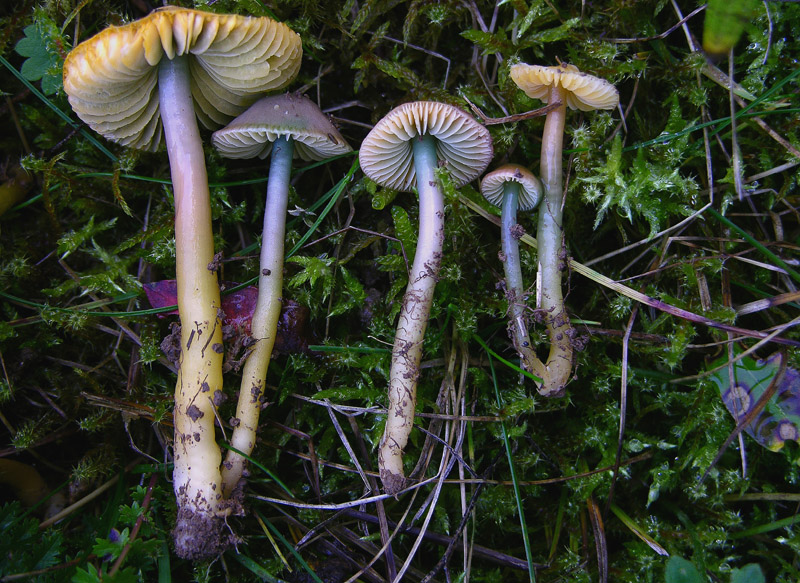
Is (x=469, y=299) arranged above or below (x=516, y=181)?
below

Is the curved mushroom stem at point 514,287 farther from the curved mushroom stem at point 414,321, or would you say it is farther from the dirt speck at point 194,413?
the dirt speck at point 194,413

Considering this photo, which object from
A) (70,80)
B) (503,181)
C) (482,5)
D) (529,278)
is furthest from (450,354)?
(70,80)

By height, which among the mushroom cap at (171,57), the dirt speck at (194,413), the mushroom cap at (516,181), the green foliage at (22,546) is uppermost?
the mushroom cap at (171,57)

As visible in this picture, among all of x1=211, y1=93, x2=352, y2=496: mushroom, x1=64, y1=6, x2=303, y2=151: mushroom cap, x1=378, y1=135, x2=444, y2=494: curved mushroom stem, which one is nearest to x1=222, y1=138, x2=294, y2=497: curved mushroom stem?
x1=211, y1=93, x2=352, y2=496: mushroom

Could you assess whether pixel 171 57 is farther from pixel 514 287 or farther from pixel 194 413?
pixel 514 287

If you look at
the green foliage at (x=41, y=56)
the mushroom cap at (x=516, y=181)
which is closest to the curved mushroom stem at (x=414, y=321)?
the mushroom cap at (x=516, y=181)

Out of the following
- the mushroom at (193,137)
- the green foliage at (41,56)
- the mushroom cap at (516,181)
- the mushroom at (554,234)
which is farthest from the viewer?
the green foliage at (41,56)

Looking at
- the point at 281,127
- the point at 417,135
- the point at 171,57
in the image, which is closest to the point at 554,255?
the point at 417,135

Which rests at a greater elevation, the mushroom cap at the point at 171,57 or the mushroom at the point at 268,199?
the mushroom cap at the point at 171,57
